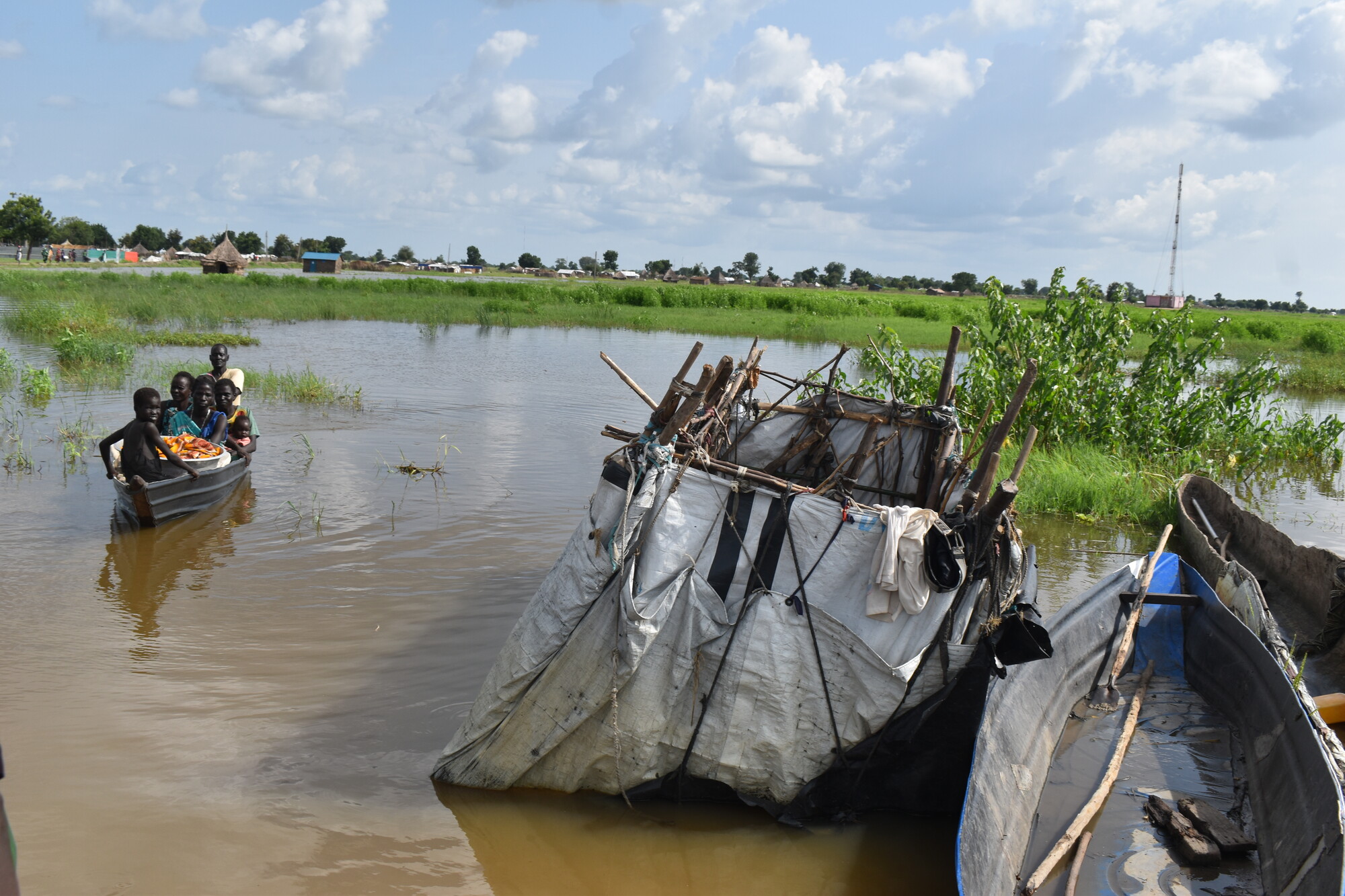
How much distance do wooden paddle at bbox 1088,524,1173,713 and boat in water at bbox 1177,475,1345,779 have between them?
0.51 meters

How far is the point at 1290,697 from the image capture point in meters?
4.07

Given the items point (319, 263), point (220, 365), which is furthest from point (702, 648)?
point (319, 263)

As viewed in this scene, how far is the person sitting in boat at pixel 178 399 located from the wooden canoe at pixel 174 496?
604mm

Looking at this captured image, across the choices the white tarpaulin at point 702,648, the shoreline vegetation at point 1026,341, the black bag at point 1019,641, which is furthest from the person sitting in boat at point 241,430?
the black bag at point 1019,641

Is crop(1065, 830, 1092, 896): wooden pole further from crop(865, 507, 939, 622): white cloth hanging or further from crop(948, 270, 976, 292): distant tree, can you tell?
crop(948, 270, 976, 292): distant tree

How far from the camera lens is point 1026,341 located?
31.6 feet

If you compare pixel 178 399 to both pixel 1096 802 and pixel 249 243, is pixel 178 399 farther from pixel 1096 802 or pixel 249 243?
pixel 249 243

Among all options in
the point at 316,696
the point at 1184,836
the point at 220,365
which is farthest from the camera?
the point at 220,365

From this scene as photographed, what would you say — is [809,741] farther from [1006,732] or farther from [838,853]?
[1006,732]

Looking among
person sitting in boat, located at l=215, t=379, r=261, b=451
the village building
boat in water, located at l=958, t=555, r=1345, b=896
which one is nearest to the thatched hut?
the village building

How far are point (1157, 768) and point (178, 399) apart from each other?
293 inches

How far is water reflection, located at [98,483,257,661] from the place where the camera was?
576cm

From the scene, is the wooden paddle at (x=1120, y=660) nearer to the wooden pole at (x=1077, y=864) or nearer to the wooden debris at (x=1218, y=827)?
the wooden debris at (x=1218, y=827)

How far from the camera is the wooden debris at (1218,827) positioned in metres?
3.78
